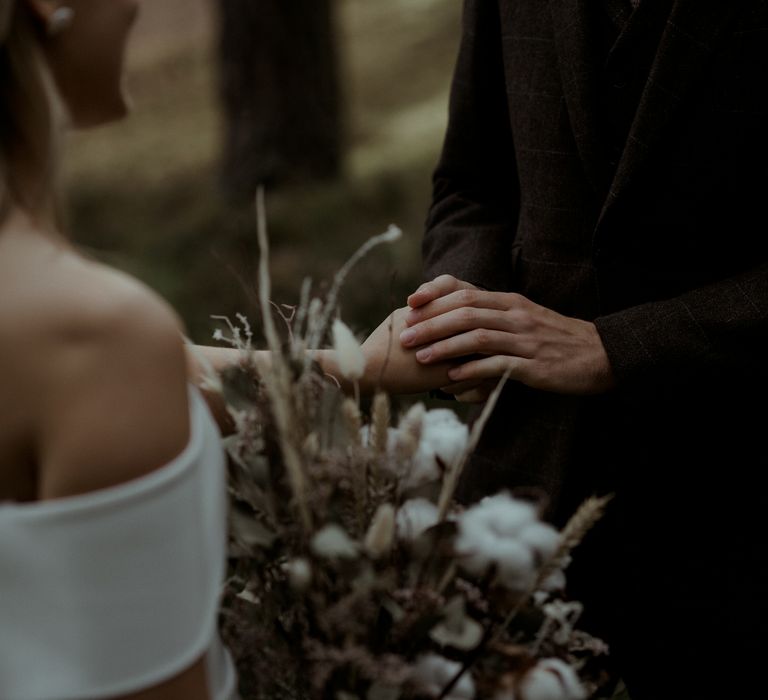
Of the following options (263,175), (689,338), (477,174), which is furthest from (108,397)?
(263,175)

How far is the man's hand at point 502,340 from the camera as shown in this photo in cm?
193

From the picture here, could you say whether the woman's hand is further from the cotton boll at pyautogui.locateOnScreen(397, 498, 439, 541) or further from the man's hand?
the cotton boll at pyautogui.locateOnScreen(397, 498, 439, 541)

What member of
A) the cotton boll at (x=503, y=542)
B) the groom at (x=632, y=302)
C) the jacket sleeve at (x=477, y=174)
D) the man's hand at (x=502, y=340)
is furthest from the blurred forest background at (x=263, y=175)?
the cotton boll at (x=503, y=542)

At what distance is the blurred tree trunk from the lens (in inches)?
302

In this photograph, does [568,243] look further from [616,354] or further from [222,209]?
[222,209]

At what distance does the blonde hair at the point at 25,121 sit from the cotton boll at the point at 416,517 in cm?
55

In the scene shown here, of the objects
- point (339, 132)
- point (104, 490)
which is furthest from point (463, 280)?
point (339, 132)

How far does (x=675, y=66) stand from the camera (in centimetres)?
186

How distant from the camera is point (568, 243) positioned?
210cm

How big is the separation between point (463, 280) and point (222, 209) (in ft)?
20.4

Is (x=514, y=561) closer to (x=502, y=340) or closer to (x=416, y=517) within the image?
(x=416, y=517)

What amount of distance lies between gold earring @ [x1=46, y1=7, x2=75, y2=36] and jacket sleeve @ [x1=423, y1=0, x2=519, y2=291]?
1.15 metres

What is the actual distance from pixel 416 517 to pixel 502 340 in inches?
25.9

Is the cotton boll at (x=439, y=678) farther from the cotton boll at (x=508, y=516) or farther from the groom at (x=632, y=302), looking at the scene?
the groom at (x=632, y=302)
